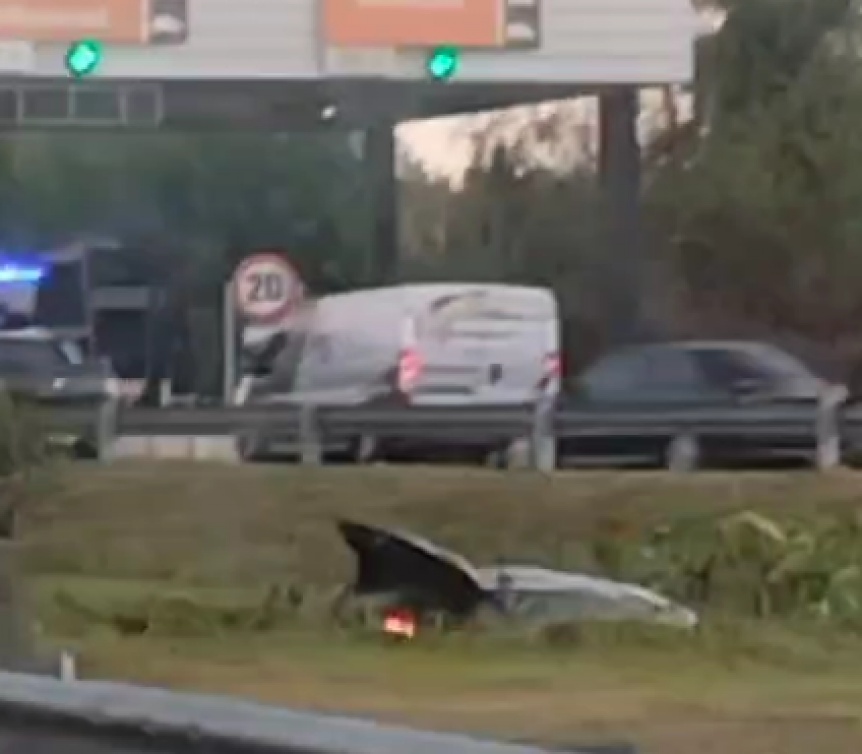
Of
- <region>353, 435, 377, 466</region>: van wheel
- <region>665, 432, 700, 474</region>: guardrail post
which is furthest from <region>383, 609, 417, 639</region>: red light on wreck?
<region>353, 435, 377, 466</region>: van wheel

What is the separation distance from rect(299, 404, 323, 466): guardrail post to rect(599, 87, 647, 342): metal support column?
490 inches

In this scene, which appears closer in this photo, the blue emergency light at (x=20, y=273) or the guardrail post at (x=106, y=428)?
the guardrail post at (x=106, y=428)

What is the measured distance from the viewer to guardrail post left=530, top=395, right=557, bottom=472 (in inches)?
884

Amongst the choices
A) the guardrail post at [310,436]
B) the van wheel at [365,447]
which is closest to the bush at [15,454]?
the guardrail post at [310,436]

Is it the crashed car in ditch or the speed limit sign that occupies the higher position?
the speed limit sign

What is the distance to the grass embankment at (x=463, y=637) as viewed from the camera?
1330 cm

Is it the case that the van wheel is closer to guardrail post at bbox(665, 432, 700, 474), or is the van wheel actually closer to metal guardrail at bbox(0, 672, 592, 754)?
guardrail post at bbox(665, 432, 700, 474)

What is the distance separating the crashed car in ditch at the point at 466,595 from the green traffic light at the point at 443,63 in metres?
10.9

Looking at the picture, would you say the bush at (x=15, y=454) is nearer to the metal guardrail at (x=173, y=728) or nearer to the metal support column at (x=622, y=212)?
the metal guardrail at (x=173, y=728)

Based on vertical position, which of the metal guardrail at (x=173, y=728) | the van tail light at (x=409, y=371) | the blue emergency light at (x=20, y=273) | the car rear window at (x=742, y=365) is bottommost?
the car rear window at (x=742, y=365)

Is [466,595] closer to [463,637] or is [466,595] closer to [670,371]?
[463,637]

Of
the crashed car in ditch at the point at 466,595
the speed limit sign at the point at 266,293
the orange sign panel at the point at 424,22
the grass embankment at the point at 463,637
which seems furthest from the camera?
the speed limit sign at the point at 266,293

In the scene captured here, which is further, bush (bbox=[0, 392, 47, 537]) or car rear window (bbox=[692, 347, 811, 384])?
car rear window (bbox=[692, 347, 811, 384])

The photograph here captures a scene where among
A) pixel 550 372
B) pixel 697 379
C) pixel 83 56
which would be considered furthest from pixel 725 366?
pixel 83 56
